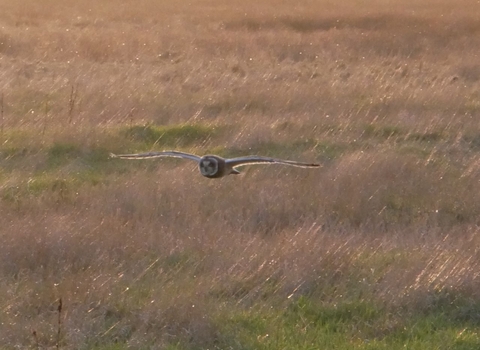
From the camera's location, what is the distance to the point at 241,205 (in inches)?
A: 265

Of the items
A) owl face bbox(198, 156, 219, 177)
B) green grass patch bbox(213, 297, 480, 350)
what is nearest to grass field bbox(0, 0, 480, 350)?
green grass patch bbox(213, 297, 480, 350)

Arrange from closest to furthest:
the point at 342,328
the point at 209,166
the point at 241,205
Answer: the point at 209,166 < the point at 342,328 < the point at 241,205

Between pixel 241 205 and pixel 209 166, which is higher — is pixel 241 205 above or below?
below

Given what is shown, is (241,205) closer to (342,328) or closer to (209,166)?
(342,328)

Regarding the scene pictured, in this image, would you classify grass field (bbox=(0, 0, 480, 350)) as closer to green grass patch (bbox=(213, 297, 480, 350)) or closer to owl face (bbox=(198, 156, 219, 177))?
green grass patch (bbox=(213, 297, 480, 350))

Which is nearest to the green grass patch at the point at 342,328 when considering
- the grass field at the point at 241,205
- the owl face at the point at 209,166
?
the grass field at the point at 241,205

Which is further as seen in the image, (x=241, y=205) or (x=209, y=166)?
(x=241, y=205)

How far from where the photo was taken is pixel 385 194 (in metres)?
7.09

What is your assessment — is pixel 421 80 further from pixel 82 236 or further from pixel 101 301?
pixel 101 301

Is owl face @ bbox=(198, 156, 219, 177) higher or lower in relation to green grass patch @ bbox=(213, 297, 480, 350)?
higher

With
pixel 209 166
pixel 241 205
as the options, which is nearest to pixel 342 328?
pixel 209 166

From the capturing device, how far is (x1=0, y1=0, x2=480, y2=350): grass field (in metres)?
4.80

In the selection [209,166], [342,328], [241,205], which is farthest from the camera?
[241,205]

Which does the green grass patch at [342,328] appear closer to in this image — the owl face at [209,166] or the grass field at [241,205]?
the grass field at [241,205]
